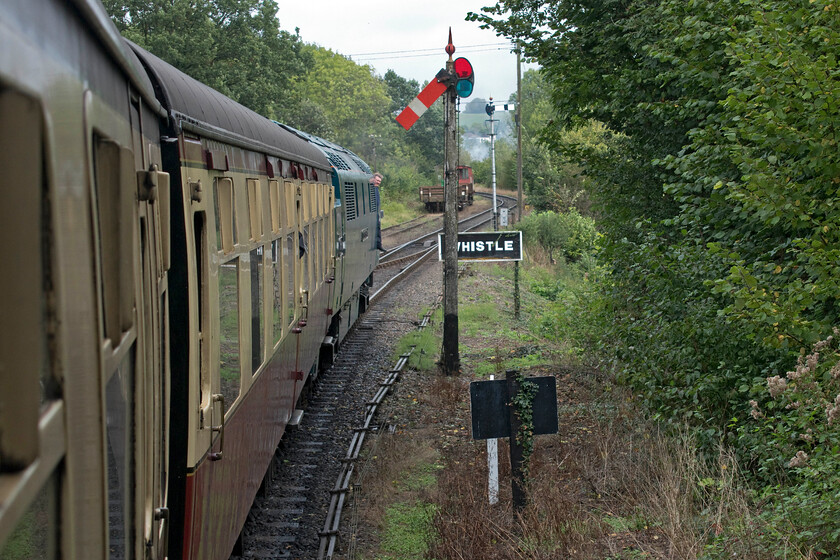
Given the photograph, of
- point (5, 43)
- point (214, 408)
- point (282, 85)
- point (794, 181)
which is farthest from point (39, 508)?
point (282, 85)

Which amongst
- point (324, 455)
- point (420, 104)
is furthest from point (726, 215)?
point (420, 104)

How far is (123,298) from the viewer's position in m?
1.97

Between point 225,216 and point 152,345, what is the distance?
1805 millimetres

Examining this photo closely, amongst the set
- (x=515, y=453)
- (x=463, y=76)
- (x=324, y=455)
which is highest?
(x=463, y=76)

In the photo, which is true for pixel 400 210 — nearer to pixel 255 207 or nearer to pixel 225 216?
pixel 255 207

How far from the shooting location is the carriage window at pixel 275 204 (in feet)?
19.5

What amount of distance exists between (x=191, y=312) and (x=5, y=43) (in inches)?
98.2

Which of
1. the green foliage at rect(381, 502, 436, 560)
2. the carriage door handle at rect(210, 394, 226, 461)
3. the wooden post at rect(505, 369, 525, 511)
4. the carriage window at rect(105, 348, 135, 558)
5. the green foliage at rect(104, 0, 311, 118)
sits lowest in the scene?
the green foliage at rect(381, 502, 436, 560)

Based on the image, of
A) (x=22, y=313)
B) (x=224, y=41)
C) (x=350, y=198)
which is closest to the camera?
(x=22, y=313)

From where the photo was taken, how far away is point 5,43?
3.64 ft

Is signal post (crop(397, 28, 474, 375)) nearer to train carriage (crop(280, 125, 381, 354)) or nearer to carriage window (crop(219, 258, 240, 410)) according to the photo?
train carriage (crop(280, 125, 381, 354))

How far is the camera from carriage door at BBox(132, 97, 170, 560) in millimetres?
2396

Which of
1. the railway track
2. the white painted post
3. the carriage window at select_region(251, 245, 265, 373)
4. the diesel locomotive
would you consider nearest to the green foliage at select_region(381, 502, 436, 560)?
the railway track

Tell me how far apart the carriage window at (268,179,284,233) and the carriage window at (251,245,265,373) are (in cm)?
56
